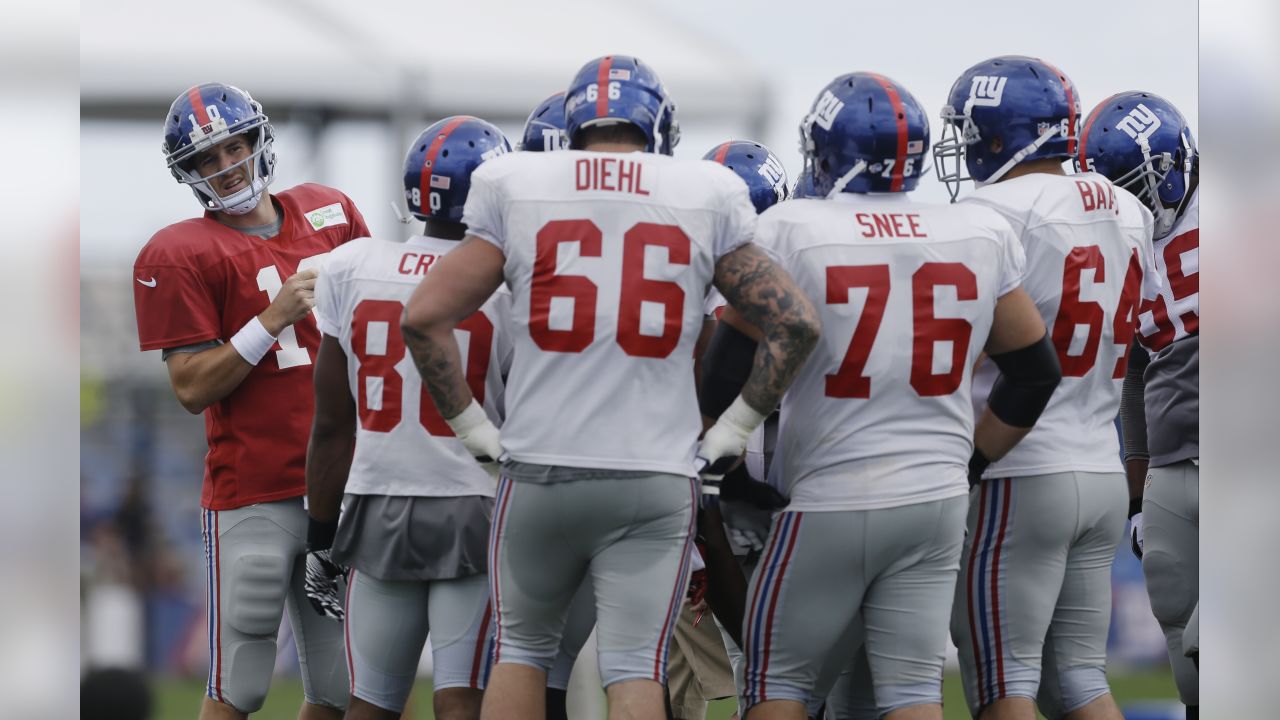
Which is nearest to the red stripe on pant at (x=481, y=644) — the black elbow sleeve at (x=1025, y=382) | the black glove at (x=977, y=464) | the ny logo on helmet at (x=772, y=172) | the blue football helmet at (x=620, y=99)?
the blue football helmet at (x=620, y=99)

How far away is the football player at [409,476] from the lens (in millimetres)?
4109

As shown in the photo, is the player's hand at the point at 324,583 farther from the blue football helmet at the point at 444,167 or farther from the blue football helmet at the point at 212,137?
the blue football helmet at the point at 212,137

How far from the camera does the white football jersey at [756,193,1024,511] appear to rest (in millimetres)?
3920

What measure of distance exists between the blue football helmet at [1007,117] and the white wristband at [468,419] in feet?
5.91

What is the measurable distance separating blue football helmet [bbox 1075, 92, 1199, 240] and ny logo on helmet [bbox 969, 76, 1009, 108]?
0.78 m

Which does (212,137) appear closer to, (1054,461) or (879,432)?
(879,432)

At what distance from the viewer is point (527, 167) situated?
373cm

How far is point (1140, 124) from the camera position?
5.18m

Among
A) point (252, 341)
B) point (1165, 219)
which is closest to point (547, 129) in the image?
point (252, 341)

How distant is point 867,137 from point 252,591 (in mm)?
2465

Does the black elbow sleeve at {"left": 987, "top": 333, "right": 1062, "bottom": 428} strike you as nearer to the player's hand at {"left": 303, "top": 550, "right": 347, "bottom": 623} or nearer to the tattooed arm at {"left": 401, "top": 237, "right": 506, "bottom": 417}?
the tattooed arm at {"left": 401, "top": 237, "right": 506, "bottom": 417}

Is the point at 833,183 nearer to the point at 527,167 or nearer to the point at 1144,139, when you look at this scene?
the point at 527,167

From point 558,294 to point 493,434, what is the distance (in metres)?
0.43
